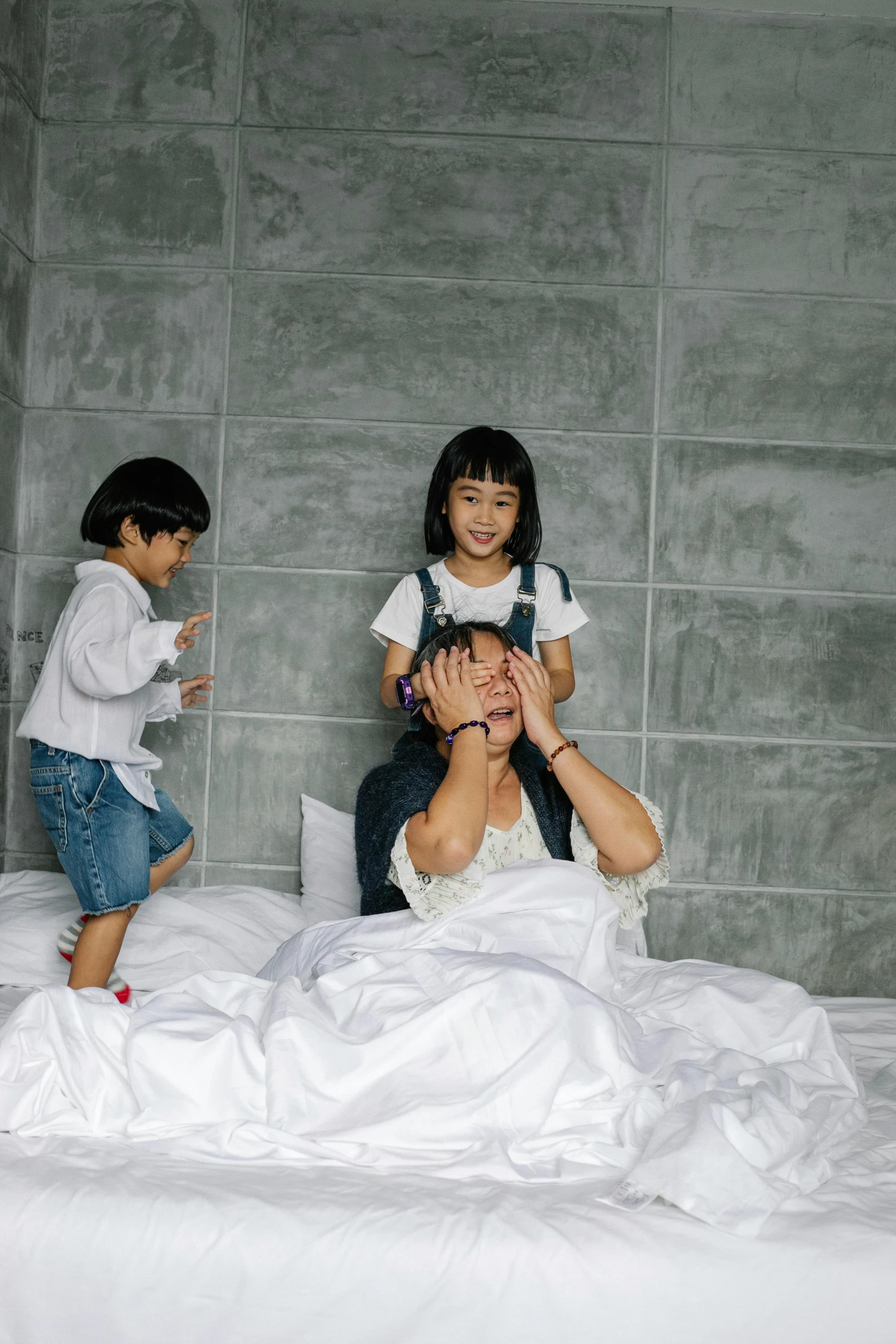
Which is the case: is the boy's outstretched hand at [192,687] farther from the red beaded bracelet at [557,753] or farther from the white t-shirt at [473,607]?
the red beaded bracelet at [557,753]

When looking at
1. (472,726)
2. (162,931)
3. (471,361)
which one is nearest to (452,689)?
(472,726)

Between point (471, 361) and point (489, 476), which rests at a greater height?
point (471, 361)

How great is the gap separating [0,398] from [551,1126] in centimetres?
249

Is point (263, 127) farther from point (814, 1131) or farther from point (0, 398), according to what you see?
point (814, 1131)

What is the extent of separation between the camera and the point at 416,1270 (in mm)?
1212

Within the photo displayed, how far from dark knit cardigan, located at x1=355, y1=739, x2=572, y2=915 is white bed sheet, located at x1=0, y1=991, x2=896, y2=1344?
692 mm

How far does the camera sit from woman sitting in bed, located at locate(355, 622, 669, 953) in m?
1.80

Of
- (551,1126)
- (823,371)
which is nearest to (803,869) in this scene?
(823,371)

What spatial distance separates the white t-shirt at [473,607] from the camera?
2.74 m

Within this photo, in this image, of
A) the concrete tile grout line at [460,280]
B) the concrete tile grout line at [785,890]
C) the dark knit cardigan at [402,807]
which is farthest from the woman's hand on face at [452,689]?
the concrete tile grout line at [460,280]

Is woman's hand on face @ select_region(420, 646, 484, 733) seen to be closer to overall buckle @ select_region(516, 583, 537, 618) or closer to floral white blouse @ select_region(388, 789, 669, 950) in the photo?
floral white blouse @ select_region(388, 789, 669, 950)

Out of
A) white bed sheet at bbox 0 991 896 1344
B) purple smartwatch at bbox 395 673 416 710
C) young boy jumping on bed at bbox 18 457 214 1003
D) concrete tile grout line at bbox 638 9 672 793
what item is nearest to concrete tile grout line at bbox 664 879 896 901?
concrete tile grout line at bbox 638 9 672 793

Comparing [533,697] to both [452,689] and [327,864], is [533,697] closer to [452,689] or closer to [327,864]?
[452,689]

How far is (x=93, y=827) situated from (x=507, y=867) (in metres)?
1.04
